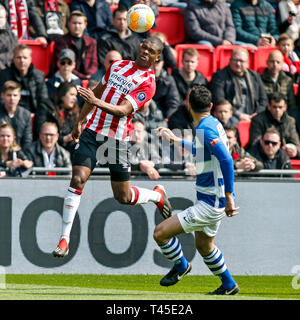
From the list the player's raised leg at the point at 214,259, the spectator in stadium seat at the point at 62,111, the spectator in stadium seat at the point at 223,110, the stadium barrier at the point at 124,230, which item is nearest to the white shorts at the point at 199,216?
the player's raised leg at the point at 214,259

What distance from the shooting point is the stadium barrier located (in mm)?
11570

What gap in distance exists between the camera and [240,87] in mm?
14234

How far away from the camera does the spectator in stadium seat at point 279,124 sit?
43.7 feet

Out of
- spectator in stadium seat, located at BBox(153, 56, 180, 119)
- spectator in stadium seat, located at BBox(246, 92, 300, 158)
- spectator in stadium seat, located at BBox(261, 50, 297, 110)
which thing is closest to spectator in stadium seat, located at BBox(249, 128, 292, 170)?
spectator in stadium seat, located at BBox(246, 92, 300, 158)

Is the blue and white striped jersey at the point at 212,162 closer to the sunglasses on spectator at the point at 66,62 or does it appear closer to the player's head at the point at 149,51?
the player's head at the point at 149,51

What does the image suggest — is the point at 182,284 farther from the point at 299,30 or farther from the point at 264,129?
the point at 299,30

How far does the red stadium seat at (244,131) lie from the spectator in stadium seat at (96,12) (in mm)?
3206

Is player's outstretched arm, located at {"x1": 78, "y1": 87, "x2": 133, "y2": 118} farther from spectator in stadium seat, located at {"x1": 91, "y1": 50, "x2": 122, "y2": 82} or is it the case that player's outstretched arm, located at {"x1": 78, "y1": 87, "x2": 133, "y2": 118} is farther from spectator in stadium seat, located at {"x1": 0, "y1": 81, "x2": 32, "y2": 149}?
spectator in stadium seat, located at {"x1": 91, "y1": 50, "x2": 122, "y2": 82}

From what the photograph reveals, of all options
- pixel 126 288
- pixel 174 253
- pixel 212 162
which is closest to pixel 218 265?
pixel 174 253

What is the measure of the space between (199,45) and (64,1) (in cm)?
264

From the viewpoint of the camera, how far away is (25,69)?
13336 mm

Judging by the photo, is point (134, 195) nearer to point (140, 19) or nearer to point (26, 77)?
point (140, 19)

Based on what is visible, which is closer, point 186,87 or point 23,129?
point 23,129

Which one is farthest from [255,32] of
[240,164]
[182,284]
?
[182,284]
